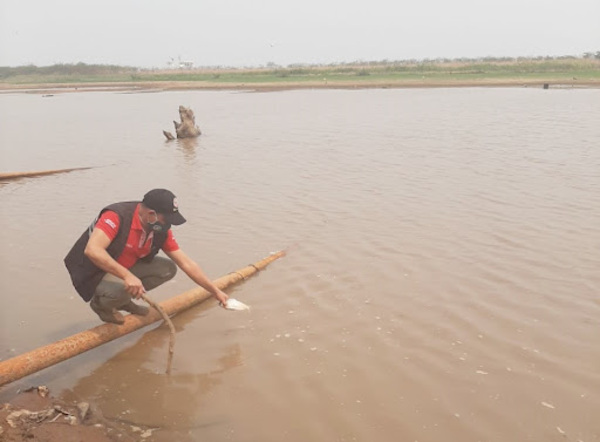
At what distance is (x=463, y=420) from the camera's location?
3.69 metres

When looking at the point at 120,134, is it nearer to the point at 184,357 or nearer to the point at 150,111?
the point at 150,111

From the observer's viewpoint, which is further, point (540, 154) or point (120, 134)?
point (120, 134)

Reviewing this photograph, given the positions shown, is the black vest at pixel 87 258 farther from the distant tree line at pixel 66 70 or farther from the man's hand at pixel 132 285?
the distant tree line at pixel 66 70

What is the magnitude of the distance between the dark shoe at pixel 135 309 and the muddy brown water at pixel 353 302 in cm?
25

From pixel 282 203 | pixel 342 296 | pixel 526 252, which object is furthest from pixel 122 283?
pixel 282 203

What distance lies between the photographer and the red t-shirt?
427 centimetres

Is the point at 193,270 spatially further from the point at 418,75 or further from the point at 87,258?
the point at 418,75

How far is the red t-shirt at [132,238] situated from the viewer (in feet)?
14.0

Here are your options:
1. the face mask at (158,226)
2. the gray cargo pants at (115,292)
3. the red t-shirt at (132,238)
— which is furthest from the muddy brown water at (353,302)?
the face mask at (158,226)

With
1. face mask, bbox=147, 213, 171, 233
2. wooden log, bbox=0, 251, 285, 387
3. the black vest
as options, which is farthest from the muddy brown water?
face mask, bbox=147, 213, 171, 233

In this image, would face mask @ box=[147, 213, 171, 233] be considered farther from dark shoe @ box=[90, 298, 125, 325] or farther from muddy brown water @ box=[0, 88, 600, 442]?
muddy brown water @ box=[0, 88, 600, 442]

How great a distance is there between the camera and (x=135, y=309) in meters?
4.89

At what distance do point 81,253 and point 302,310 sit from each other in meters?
2.10

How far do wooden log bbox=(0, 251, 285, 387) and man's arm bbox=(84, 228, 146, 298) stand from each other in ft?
1.79
